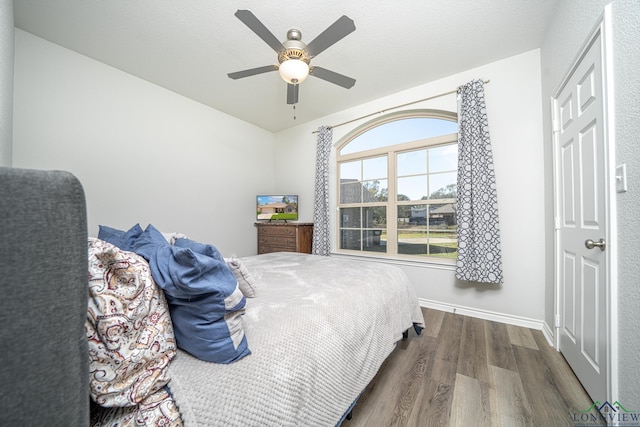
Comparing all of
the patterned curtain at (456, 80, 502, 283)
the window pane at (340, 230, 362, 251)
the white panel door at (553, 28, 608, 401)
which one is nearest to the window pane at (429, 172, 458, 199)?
the patterned curtain at (456, 80, 502, 283)

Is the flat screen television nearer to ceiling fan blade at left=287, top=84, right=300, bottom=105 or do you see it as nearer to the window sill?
the window sill

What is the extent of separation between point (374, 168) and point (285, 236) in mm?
1730

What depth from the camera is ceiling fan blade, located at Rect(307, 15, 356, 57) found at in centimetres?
150

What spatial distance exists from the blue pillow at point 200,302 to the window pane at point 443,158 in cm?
286

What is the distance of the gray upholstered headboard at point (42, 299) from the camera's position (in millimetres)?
406

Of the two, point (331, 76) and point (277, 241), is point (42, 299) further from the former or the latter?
point (277, 241)

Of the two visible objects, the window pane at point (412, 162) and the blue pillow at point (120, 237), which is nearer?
the blue pillow at point (120, 237)

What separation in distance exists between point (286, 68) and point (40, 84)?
2.38 metres

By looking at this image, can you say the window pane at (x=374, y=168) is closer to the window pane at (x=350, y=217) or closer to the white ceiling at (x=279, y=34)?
the window pane at (x=350, y=217)

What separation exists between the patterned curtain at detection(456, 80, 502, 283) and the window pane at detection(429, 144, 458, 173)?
25 cm

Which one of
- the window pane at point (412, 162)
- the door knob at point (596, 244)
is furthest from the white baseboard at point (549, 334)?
the window pane at point (412, 162)

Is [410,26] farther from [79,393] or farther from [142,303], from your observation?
[79,393]

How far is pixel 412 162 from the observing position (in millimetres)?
3129

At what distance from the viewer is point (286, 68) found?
1.78m
